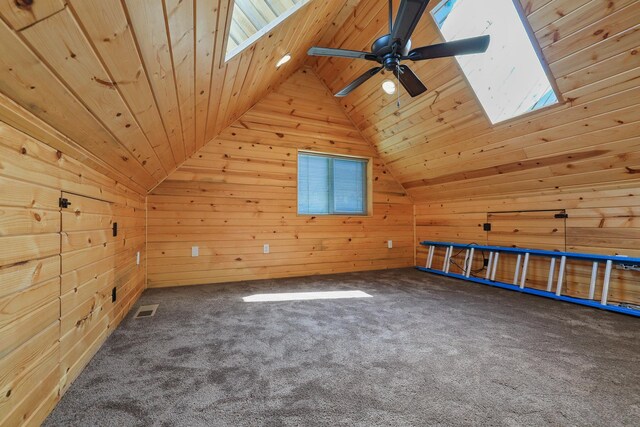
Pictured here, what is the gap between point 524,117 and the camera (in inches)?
116

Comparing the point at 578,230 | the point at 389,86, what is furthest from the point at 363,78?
the point at 578,230

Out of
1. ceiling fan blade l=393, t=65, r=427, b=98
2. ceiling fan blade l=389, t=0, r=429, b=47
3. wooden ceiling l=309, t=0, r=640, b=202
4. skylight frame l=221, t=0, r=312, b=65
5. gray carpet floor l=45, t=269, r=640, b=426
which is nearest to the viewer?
gray carpet floor l=45, t=269, r=640, b=426

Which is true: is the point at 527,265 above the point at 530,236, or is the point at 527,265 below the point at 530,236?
below

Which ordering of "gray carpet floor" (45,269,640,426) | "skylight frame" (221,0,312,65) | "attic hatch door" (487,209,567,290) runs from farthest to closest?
"attic hatch door" (487,209,567,290) < "skylight frame" (221,0,312,65) < "gray carpet floor" (45,269,640,426)

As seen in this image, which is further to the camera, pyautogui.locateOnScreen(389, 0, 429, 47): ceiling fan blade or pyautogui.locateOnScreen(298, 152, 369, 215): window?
pyautogui.locateOnScreen(298, 152, 369, 215): window

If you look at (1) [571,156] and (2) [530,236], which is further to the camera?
(2) [530,236]

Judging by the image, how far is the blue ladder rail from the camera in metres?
2.77

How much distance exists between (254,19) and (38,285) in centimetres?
185

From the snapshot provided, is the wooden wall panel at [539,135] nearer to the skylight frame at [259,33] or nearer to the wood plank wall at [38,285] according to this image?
the skylight frame at [259,33]

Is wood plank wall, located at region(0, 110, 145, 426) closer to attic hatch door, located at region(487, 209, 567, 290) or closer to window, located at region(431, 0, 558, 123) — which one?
window, located at region(431, 0, 558, 123)

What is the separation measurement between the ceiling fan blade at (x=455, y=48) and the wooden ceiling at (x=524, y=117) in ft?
2.19

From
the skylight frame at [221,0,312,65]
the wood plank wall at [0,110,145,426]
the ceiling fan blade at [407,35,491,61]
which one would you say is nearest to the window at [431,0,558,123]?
the ceiling fan blade at [407,35,491,61]

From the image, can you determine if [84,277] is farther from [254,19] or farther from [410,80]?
[410,80]

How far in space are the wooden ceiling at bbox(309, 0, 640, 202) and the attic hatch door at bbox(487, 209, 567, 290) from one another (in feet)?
1.13
